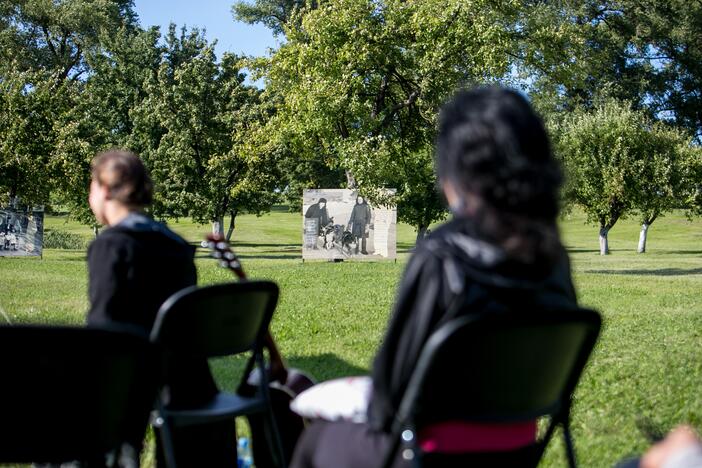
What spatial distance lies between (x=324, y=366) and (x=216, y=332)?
484 centimetres

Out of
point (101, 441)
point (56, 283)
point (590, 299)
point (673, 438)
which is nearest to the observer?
point (673, 438)

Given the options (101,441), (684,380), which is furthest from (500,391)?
(684,380)

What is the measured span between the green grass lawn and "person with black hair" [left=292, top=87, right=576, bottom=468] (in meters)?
2.68

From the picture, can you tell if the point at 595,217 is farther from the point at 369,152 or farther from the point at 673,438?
the point at 673,438

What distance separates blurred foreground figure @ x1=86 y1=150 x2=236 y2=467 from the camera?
3602mm

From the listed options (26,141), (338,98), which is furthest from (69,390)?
(26,141)

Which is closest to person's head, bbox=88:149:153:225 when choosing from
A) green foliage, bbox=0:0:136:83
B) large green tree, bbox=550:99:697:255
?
large green tree, bbox=550:99:697:255

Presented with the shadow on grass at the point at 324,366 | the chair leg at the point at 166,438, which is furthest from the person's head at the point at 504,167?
the shadow on grass at the point at 324,366

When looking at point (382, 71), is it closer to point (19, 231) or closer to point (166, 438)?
point (19, 231)

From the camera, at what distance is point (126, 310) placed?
3.64 m

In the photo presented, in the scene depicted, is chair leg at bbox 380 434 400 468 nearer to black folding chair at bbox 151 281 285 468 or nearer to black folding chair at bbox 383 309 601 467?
black folding chair at bbox 383 309 601 467

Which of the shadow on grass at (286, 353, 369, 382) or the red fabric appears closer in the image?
the red fabric

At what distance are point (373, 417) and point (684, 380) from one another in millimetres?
5727

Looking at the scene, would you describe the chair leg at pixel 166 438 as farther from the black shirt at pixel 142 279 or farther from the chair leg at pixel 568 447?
the chair leg at pixel 568 447
